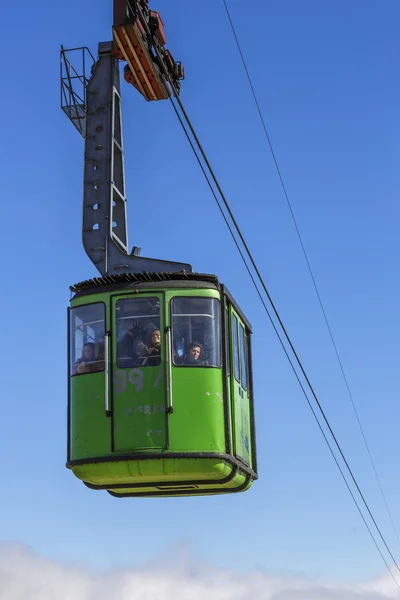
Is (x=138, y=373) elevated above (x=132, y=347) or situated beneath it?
situated beneath

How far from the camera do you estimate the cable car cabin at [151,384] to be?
1571 cm

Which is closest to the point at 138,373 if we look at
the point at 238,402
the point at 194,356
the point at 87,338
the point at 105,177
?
the point at 194,356

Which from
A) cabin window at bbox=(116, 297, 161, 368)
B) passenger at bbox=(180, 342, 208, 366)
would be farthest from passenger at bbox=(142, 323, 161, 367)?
passenger at bbox=(180, 342, 208, 366)

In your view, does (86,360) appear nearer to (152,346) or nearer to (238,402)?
(152,346)

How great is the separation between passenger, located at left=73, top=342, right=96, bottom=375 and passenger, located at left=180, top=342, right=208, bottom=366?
4.52ft

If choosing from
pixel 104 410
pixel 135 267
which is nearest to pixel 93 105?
pixel 135 267

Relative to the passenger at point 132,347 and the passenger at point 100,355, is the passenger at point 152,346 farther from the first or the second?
the passenger at point 100,355

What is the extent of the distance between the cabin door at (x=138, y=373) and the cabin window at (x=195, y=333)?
8.8 inches

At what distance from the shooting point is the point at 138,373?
624 inches

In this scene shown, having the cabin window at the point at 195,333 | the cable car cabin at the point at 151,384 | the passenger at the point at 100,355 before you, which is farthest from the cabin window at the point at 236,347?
the passenger at the point at 100,355

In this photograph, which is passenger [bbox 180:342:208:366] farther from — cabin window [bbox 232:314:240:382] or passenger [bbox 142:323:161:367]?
cabin window [bbox 232:314:240:382]

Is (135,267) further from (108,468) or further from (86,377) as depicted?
(108,468)

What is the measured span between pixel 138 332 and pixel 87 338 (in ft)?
2.84

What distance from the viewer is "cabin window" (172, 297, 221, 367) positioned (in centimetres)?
1592
